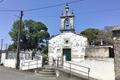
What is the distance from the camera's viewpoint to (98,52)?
64.4ft

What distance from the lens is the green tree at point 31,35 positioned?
45969 millimetres

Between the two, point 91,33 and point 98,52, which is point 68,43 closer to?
point 98,52

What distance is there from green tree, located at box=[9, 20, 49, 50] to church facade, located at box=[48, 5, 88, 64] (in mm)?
16172

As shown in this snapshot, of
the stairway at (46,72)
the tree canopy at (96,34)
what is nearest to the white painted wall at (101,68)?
the stairway at (46,72)

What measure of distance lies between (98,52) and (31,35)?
2808 centimetres

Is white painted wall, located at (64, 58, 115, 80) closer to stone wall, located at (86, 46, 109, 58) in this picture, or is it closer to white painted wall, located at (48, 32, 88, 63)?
stone wall, located at (86, 46, 109, 58)

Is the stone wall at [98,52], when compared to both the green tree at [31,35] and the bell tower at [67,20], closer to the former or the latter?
the bell tower at [67,20]

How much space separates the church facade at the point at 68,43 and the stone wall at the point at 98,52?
8.43 m

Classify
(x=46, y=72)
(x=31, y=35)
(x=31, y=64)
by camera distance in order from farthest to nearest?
(x=31, y=35)
(x=31, y=64)
(x=46, y=72)

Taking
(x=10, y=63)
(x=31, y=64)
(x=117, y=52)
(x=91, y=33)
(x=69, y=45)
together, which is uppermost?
(x=91, y=33)

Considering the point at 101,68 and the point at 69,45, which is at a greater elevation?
the point at 69,45

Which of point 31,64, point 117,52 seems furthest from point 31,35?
point 117,52

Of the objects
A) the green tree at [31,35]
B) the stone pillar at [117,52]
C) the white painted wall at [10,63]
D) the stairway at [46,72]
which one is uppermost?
the green tree at [31,35]

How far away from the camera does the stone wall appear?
18861 millimetres
